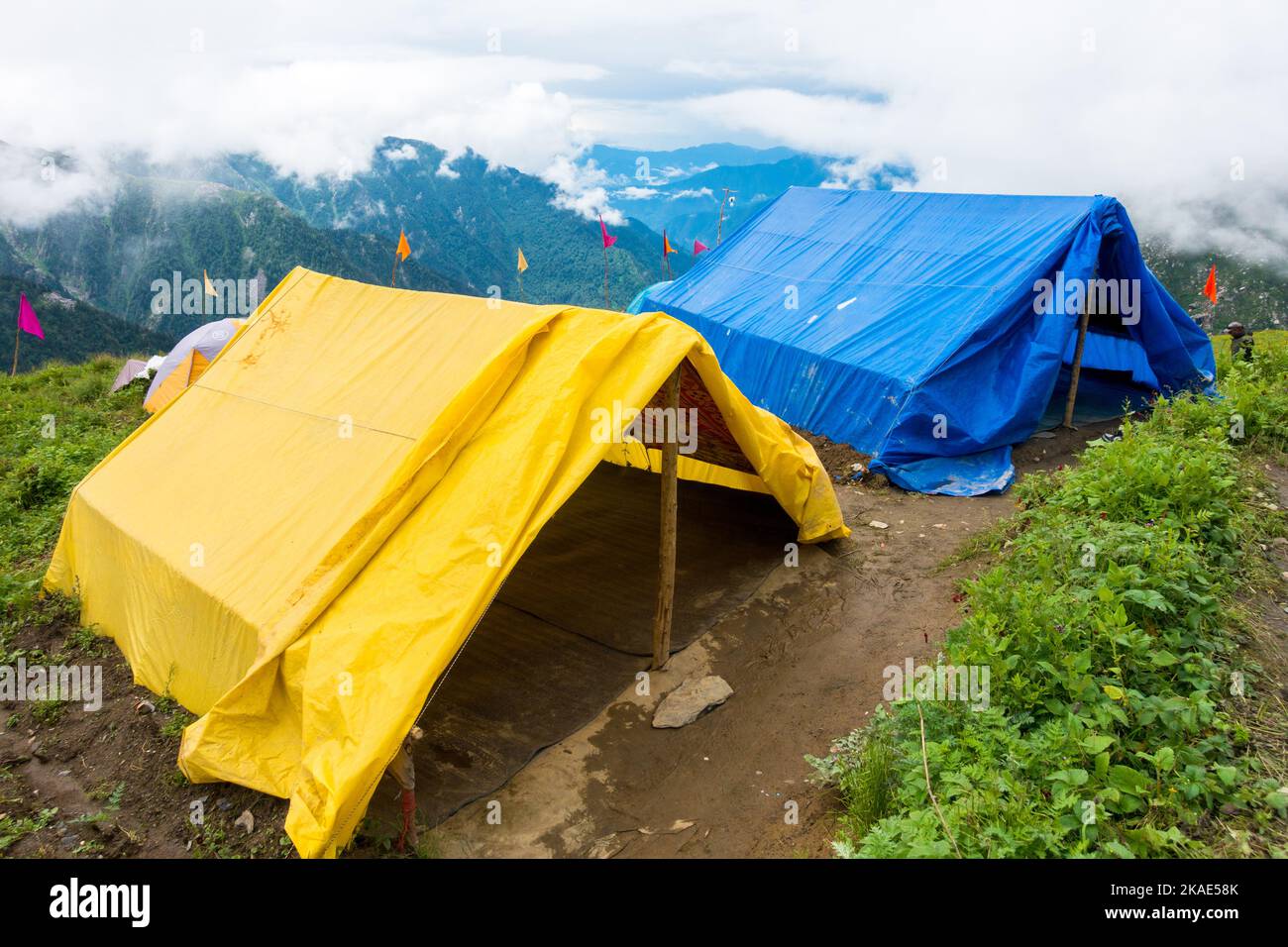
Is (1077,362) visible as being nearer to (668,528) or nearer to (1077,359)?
(1077,359)

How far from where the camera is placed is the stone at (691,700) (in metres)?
6.06

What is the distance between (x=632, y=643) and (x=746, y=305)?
9655 mm

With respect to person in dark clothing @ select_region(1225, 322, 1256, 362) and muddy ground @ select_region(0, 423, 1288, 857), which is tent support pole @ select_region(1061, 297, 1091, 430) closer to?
person in dark clothing @ select_region(1225, 322, 1256, 362)

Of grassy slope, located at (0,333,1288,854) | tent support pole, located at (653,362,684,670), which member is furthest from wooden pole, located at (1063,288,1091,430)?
tent support pole, located at (653,362,684,670)

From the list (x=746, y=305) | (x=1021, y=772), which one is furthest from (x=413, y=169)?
(x=1021, y=772)

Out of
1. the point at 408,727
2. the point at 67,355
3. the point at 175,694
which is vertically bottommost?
the point at 67,355

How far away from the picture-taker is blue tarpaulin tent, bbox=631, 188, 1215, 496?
35.7 ft

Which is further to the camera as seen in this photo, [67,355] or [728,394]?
[67,355]

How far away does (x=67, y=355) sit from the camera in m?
55.2

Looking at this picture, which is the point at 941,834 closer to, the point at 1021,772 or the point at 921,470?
the point at 1021,772

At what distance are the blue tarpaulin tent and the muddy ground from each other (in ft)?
11.5

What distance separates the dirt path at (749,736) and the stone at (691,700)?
0.07 m

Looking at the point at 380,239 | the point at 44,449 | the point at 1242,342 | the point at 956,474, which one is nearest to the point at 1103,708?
the point at 956,474

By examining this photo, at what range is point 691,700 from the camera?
20.5 feet
